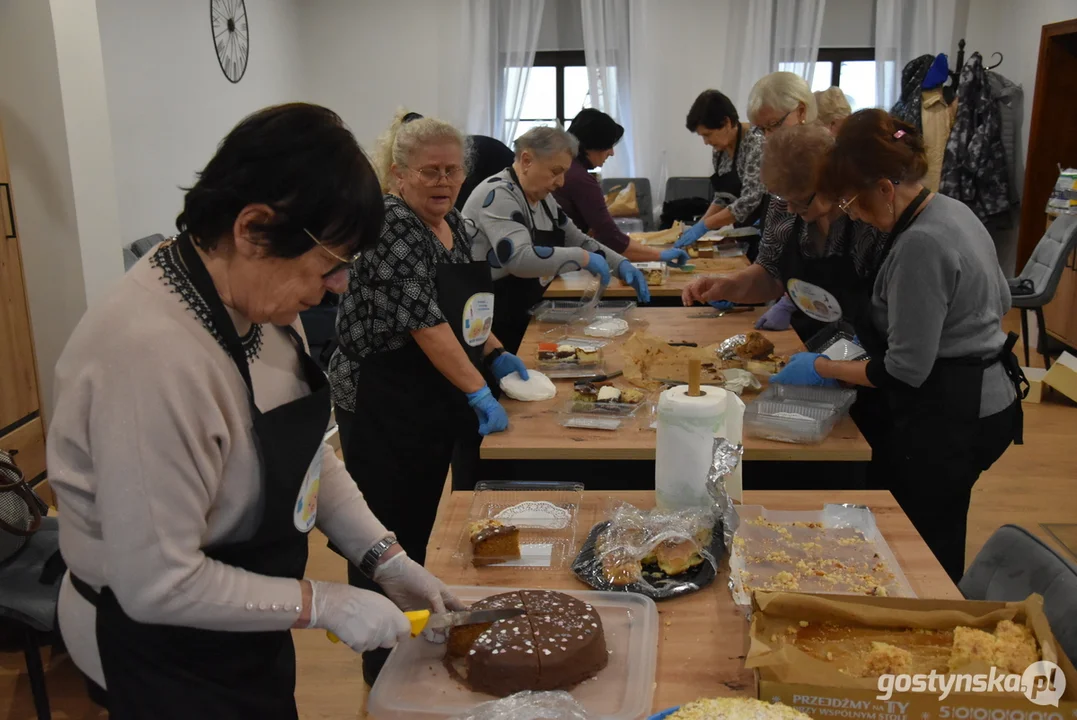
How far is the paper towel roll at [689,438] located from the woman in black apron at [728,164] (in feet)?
10.3

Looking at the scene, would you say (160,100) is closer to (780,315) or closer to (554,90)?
(554,90)

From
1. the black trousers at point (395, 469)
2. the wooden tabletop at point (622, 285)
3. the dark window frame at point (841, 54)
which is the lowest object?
the black trousers at point (395, 469)

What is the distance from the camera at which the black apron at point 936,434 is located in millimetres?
2162

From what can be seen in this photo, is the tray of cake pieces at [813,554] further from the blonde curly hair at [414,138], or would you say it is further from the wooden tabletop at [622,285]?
the wooden tabletop at [622,285]

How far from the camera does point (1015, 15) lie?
7188 millimetres

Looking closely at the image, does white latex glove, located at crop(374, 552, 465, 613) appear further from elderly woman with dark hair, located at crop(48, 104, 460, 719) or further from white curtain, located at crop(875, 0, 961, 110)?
white curtain, located at crop(875, 0, 961, 110)

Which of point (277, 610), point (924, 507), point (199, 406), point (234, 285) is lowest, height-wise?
point (924, 507)

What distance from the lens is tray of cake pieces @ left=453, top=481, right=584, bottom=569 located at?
5.32 ft

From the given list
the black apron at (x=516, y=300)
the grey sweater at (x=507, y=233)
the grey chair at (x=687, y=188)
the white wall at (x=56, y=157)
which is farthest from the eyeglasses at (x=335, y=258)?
the grey chair at (x=687, y=188)

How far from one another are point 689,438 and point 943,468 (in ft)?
3.04

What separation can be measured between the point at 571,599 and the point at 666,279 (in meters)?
3.09

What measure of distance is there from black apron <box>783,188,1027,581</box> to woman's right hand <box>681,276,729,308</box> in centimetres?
82

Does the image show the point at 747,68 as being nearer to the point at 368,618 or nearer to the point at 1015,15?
the point at 1015,15

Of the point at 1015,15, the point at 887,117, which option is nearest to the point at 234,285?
the point at 887,117
